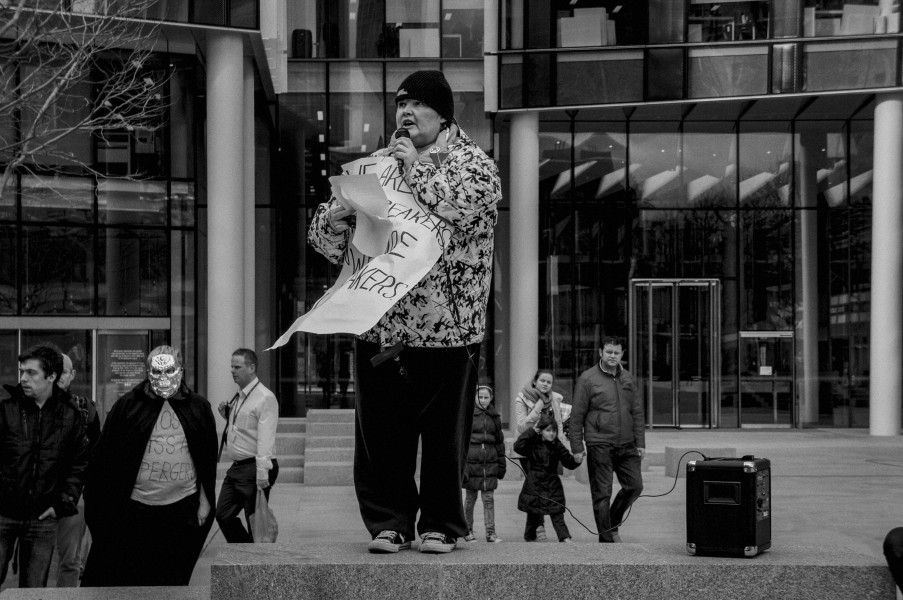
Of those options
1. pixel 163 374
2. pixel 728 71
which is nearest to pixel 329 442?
pixel 728 71

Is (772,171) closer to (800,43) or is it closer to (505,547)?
(800,43)

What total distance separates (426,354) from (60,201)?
1999cm

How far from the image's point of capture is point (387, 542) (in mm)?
4863

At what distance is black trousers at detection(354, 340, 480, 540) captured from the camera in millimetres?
4852

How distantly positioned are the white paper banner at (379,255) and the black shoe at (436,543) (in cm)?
103

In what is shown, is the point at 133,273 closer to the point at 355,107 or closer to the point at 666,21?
the point at 355,107

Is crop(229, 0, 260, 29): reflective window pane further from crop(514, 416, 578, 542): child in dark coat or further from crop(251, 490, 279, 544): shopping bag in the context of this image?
crop(251, 490, 279, 544): shopping bag

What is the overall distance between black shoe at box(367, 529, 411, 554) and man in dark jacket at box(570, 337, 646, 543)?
634cm

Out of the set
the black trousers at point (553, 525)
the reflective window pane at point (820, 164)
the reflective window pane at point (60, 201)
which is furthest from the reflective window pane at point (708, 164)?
the black trousers at point (553, 525)

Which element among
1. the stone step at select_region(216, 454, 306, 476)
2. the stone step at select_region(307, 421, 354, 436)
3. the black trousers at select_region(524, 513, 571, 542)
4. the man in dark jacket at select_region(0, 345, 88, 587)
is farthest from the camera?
the stone step at select_region(307, 421, 354, 436)

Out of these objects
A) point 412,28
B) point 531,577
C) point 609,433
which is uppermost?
point 412,28

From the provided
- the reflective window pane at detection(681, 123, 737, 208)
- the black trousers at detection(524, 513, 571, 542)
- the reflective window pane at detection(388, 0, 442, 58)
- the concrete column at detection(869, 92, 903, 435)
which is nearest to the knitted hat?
the black trousers at detection(524, 513, 571, 542)

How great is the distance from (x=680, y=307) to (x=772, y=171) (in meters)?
4.19

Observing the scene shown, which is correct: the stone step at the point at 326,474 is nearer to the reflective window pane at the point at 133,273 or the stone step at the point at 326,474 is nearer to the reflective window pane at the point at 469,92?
the reflective window pane at the point at 133,273
